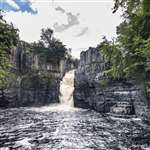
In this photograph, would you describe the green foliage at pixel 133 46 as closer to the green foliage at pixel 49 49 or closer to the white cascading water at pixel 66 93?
the white cascading water at pixel 66 93

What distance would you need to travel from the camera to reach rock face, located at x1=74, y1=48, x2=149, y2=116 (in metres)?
48.5

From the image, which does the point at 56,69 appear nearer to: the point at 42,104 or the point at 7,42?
the point at 42,104

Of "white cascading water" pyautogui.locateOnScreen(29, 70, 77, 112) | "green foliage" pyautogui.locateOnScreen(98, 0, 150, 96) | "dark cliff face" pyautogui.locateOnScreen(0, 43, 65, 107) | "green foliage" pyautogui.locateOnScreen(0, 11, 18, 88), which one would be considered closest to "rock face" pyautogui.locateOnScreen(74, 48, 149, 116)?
"white cascading water" pyautogui.locateOnScreen(29, 70, 77, 112)

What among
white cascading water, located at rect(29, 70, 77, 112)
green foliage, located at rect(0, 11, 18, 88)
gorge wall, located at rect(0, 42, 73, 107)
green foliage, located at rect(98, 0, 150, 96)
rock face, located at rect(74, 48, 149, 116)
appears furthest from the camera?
white cascading water, located at rect(29, 70, 77, 112)

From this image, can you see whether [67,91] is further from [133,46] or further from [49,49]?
[133,46]

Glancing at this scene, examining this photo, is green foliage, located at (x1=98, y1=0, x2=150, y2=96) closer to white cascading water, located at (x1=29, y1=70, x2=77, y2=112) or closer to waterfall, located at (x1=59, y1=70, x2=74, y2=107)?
white cascading water, located at (x1=29, y1=70, x2=77, y2=112)

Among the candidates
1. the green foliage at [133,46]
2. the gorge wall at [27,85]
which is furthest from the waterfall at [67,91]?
the green foliage at [133,46]

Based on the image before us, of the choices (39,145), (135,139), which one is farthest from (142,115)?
(39,145)

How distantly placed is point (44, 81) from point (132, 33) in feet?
200

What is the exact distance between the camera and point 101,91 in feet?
205

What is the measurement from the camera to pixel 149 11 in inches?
527

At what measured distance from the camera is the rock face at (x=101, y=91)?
4853cm

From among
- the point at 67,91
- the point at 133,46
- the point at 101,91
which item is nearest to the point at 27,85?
the point at 67,91

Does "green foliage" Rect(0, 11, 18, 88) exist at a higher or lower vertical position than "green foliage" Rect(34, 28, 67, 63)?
lower
